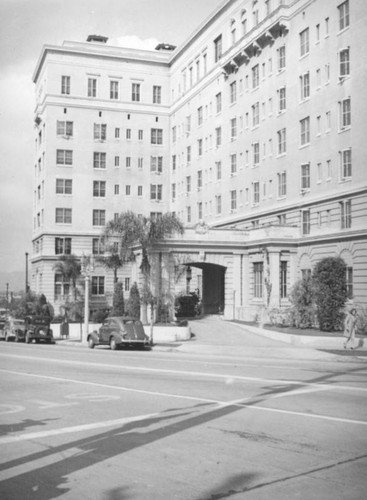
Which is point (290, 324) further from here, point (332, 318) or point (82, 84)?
point (82, 84)

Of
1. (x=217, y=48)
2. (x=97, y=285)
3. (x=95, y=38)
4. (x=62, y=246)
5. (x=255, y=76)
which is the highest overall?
(x=95, y=38)

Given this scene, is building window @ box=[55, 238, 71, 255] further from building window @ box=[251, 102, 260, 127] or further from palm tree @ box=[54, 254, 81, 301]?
building window @ box=[251, 102, 260, 127]

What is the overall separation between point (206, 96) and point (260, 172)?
14.9 metres

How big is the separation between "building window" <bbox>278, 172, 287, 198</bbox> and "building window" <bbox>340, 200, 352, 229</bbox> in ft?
25.3

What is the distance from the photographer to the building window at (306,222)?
45.5 m

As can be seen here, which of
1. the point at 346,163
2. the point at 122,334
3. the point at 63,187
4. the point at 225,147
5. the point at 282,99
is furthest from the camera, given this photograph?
the point at 63,187

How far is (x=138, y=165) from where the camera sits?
2948 inches

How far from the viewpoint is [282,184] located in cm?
4947

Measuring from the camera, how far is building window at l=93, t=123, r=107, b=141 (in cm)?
7388

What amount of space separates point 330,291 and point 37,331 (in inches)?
713

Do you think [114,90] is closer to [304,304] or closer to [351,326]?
[304,304]

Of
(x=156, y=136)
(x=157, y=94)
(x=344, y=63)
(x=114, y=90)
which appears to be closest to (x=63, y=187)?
(x=156, y=136)

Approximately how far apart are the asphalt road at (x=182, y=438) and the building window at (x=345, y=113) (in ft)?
89.3

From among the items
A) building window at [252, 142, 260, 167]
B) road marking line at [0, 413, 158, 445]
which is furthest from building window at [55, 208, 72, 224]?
road marking line at [0, 413, 158, 445]
